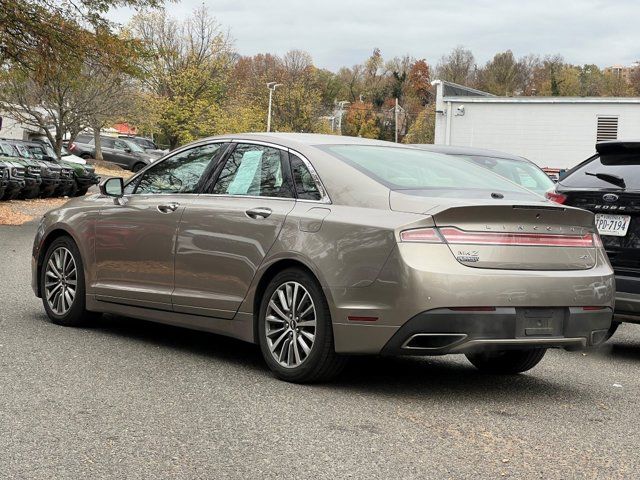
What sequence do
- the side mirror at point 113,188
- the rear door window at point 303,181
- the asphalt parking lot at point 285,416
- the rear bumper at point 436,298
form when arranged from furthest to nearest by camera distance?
1. the side mirror at point 113,188
2. the rear door window at point 303,181
3. the rear bumper at point 436,298
4. the asphalt parking lot at point 285,416

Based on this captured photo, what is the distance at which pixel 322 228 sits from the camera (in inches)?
232

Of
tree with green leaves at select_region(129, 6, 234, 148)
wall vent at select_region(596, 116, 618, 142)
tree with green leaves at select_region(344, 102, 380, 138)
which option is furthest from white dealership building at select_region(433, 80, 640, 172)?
tree with green leaves at select_region(344, 102, 380, 138)

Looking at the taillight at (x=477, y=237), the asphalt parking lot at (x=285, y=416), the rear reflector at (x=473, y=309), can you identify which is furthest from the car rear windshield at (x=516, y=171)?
the rear reflector at (x=473, y=309)

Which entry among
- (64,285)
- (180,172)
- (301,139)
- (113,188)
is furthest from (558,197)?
(64,285)

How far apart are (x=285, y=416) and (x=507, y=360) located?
6.75 feet

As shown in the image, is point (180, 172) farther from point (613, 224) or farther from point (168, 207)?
point (613, 224)

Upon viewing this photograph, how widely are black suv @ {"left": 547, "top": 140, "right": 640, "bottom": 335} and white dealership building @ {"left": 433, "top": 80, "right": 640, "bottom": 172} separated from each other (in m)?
37.7

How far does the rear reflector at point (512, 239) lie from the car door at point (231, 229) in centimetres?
119

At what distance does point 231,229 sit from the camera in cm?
654

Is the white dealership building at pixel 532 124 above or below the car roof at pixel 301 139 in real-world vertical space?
above

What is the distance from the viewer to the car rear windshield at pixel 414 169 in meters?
6.10

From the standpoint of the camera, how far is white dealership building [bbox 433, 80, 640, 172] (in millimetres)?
44531

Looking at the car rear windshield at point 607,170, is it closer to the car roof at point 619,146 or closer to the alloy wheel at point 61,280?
the car roof at point 619,146

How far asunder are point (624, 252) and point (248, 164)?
9.55ft
